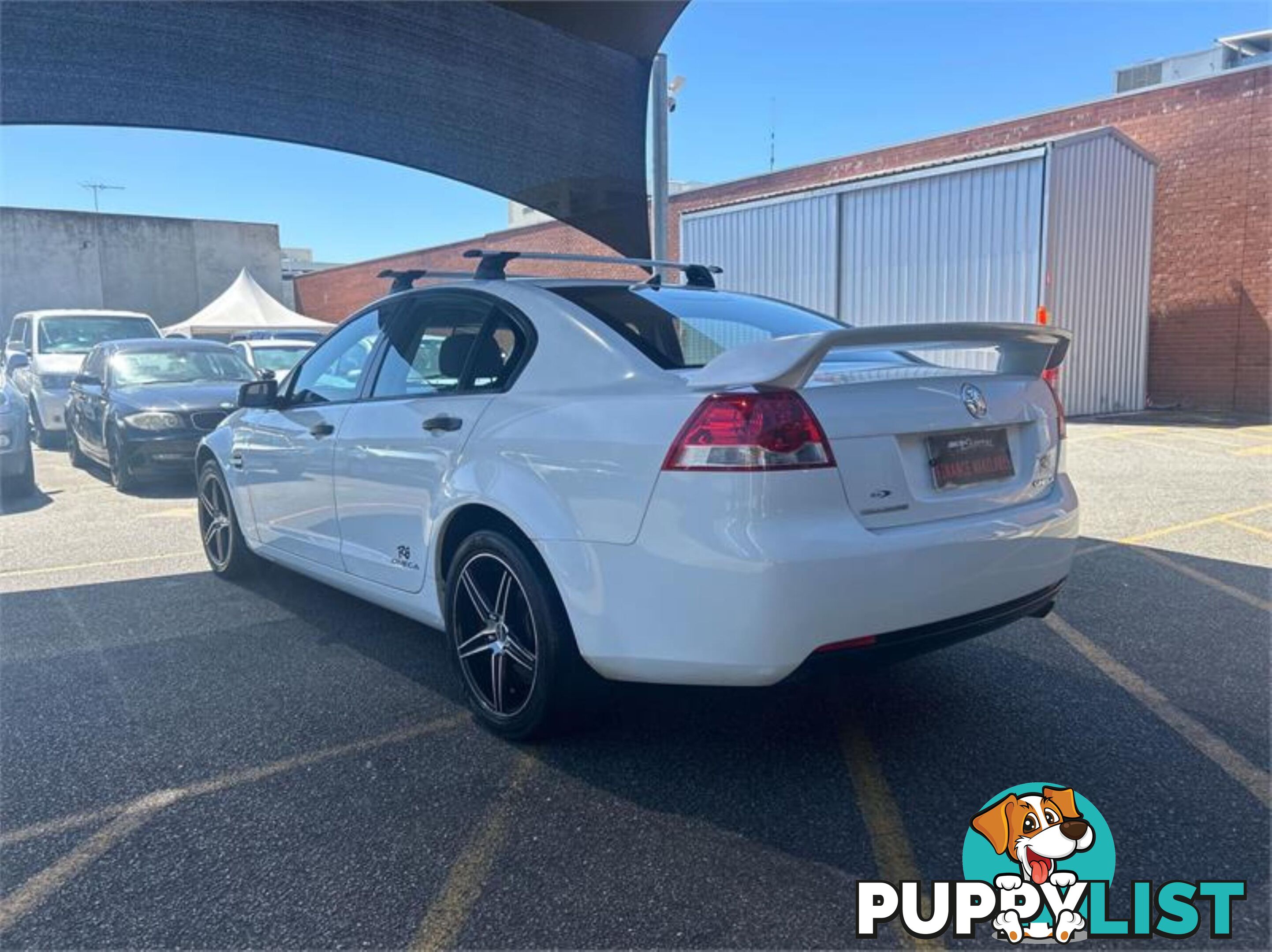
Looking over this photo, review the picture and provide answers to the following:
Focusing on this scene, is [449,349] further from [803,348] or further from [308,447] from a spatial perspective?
[803,348]

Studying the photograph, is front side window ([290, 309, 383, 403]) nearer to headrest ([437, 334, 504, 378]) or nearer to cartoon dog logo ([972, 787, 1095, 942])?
headrest ([437, 334, 504, 378])

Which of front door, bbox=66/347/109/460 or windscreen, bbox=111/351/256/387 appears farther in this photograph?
windscreen, bbox=111/351/256/387

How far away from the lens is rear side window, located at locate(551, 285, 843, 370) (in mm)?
3023

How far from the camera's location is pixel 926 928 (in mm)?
2199

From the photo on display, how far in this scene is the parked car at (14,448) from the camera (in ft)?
28.1

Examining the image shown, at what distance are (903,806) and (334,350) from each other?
3.31 meters

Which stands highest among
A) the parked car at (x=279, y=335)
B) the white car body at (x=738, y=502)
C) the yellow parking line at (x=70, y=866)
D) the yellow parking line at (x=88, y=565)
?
the parked car at (x=279, y=335)

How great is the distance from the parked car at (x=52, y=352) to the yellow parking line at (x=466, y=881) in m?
11.9

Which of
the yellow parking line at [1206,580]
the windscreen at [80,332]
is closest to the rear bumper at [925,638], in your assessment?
the yellow parking line at [1206,580]

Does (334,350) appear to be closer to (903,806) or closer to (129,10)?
(129,10)

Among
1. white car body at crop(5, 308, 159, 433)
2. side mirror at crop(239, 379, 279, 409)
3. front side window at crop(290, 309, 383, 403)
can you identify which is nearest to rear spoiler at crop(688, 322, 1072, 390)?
front side window at crop(290, 309, 383, 403)

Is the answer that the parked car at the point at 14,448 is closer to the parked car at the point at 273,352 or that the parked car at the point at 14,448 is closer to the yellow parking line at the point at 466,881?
the parked car at the point at 273,352

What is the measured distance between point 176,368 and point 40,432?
460 cm

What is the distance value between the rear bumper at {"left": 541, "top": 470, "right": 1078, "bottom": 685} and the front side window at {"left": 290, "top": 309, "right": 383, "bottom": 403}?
5.89 ft
